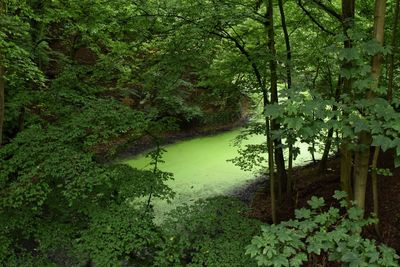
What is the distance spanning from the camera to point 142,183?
3.51m

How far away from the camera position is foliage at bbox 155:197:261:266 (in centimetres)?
315

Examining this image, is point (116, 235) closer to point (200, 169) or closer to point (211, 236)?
point (211, 236)

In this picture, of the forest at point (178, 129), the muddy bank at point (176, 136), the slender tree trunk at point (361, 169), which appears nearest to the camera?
the forest at point (178, 129)

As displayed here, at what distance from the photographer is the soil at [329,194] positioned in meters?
3.60

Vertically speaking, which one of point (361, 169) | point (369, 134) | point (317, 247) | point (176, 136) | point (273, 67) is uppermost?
point (273, 67)

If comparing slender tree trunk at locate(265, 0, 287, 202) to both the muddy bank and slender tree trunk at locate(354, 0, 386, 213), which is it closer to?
slender tree trunk at locate(354, 0, 386, 213)

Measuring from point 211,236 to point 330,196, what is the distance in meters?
2.11

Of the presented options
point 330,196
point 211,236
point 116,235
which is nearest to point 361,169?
point 211,236

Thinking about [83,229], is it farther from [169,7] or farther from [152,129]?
[169,7]

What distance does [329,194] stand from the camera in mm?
4910

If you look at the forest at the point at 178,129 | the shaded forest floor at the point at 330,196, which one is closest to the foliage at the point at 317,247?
the forest at the point at 178,129

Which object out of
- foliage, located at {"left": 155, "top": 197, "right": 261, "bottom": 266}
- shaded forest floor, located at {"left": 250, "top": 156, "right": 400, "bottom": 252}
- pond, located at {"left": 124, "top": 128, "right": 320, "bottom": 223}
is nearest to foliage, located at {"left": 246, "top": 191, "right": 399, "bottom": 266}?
foliage, located at {"left": 155, "top": 197, "right": 261, "bottom": 266}

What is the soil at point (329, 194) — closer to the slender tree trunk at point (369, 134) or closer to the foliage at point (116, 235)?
the slender tree trunk at point (369, 134)

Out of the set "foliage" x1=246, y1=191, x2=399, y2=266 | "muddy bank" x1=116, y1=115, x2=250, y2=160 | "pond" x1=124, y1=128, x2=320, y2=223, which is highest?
"foliage" x1=246, y1=191, x2=399, y2=266
